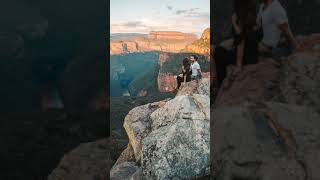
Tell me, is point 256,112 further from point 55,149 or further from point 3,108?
point 3,108

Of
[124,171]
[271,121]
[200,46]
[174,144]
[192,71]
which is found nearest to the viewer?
[271,121]

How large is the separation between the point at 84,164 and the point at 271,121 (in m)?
1.83

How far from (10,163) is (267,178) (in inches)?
A: 93.4

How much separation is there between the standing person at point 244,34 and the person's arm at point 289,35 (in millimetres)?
253

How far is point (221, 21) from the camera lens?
4.55 metres

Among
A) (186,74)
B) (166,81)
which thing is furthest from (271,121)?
(166,81)

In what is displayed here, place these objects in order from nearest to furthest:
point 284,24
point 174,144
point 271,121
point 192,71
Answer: point 271,121
point 284,24
point 174,144
point 192,71

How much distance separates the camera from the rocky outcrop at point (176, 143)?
7.73m

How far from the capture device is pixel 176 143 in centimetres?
781

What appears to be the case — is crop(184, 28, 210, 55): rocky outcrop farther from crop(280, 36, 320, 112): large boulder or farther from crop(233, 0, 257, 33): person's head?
crop(280, 36, 320, 112): large boulder

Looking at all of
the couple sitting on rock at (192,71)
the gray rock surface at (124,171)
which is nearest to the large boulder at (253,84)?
the gray rock surface at (124,171)

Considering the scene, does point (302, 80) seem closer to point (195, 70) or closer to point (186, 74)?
point (195, 70)

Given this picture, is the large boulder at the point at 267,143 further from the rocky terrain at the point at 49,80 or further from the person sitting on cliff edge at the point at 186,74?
the person sitting on cliff edge at the point at 186,74

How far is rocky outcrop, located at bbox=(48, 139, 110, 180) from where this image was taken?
13.6 feet
